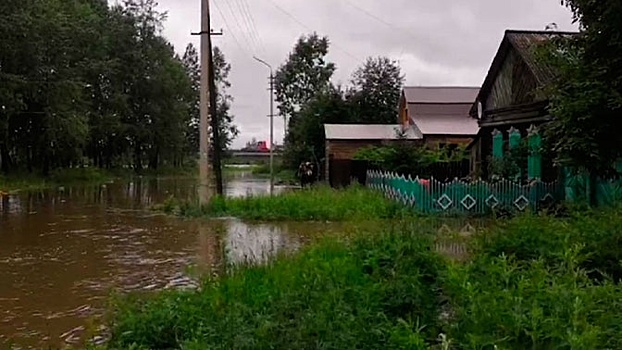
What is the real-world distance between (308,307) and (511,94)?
1804cm

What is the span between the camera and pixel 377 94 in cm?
5131

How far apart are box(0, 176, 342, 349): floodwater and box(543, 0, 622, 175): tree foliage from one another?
4717 millimetres

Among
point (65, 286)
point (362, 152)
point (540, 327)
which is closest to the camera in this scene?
point (540, 327)

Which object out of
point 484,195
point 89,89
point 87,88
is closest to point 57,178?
point 87,88

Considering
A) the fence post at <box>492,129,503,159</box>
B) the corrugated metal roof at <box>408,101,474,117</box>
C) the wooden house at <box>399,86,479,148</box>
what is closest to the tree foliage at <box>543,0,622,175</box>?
the fence post at <box>492,129,503,159</box>

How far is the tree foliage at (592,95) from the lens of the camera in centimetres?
1052

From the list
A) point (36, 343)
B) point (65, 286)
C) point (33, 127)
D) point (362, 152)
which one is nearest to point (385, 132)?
point (362, 152)

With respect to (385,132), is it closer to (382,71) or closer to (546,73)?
(382,71)

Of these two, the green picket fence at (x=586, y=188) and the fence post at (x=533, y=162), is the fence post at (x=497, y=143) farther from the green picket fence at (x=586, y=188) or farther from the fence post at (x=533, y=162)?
the green picket fence at (x=586, y=188)

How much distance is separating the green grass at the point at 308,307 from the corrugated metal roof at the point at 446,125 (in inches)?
1130

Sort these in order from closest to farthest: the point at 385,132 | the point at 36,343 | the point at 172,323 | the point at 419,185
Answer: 1. the point at 172,323
2. the point at 36,343
3. the point at 419,185
4. the point at 385,132

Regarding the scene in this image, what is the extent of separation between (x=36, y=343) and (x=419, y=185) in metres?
13.9

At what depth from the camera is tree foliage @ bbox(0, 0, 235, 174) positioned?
39.7m

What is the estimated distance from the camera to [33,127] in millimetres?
42969
